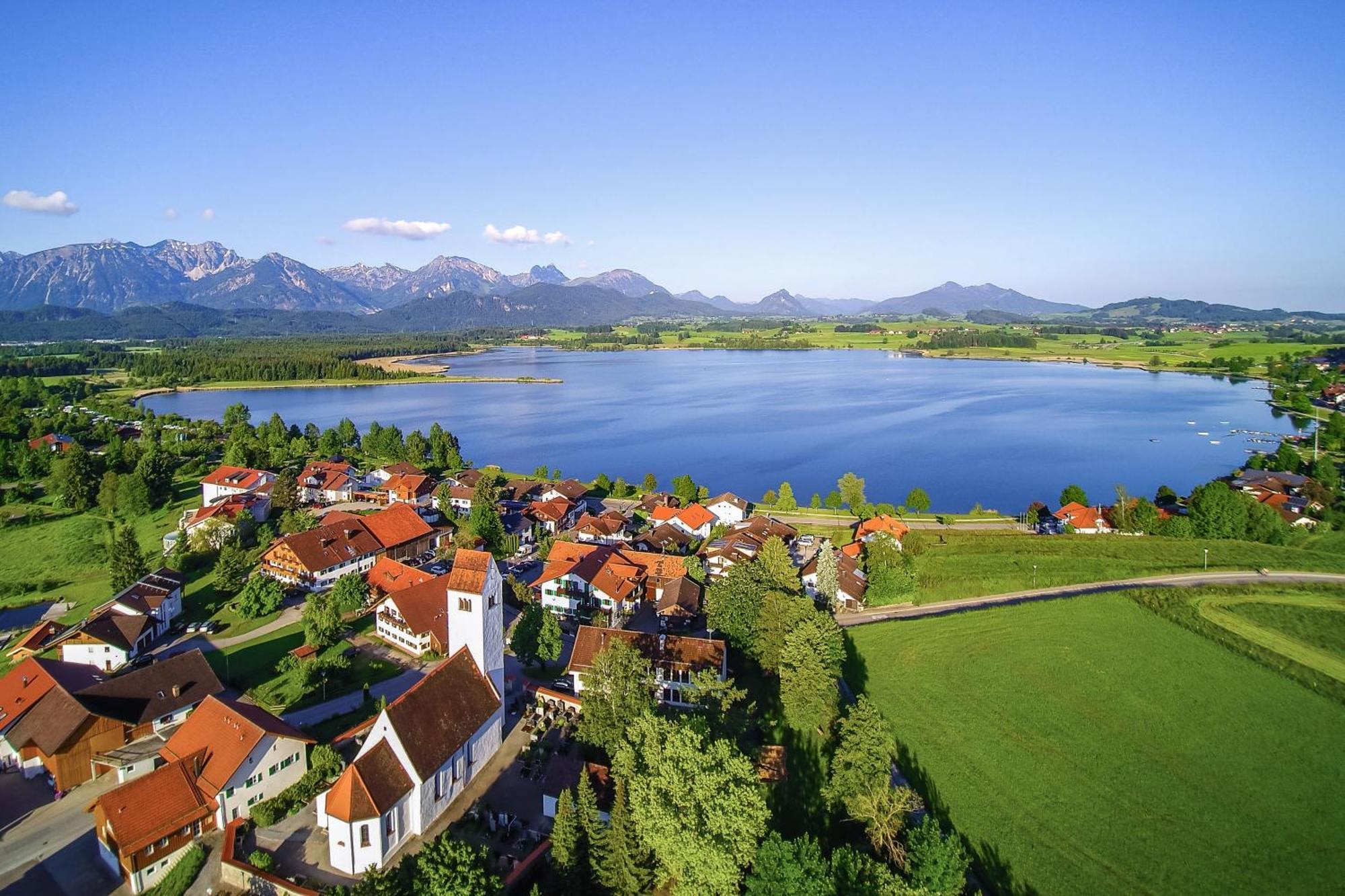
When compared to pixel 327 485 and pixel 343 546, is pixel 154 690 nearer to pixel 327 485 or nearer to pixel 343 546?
pixel 343 546

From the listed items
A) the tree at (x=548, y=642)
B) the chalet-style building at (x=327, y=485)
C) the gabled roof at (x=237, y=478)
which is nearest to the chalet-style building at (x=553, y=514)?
the chalet-style building at (x=327, y=485)

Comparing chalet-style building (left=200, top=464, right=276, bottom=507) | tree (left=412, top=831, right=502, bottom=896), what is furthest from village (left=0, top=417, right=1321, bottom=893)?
chalet-style building (left=200, top=464, right=276, bottom=507)

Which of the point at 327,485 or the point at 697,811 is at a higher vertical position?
the point at 697,811

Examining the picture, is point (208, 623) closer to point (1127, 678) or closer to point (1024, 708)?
point (1024, 708)

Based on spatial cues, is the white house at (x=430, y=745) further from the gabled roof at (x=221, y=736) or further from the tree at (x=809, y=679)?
the tree at (x=809, y=679)

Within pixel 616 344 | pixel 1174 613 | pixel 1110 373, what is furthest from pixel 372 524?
pixel 616 344

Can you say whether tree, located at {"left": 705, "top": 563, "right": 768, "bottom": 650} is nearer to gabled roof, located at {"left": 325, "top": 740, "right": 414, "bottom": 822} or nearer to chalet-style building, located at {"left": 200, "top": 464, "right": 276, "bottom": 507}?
gabled roof, located at {"left": 325, "top": 740, "right": 414, "bottom": 822}

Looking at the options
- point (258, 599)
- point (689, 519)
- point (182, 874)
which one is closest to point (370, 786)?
point (182, 874)
